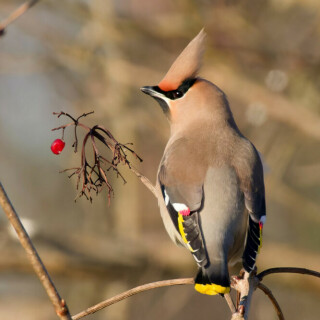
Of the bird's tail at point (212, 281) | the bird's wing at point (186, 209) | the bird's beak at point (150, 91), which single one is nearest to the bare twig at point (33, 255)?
the bird's tail at point (212, 281)

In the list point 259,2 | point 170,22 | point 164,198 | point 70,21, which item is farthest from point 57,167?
point 164,198

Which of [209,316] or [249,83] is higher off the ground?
[249,83]

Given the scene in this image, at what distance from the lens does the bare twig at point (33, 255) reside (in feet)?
3.78

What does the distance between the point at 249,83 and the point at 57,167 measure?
2.46 meters

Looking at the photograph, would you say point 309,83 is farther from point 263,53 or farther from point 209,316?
point 209,316

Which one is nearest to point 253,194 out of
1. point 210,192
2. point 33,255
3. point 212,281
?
point 210,192

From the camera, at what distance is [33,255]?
46.5 inches

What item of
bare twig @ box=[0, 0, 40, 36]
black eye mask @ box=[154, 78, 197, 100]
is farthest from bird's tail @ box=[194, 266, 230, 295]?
bare twig @ box=[0, 0, 40, 36]

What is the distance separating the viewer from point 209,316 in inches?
273

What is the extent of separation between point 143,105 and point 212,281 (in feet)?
14.0

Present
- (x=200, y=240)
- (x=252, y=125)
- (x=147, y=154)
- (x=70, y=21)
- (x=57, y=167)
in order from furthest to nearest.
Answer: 1. (x=57, y=167)
2. (x=147, y=154)
3. (x=70, y=21)
4. (x=252, y=125)
5. (x=200, y=240)

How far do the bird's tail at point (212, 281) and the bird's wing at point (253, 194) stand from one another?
0.11m

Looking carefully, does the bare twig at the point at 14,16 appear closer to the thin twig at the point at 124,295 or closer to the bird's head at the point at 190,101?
the thin twig at the point at 124,295

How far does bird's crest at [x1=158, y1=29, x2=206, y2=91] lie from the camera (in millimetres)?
2340
